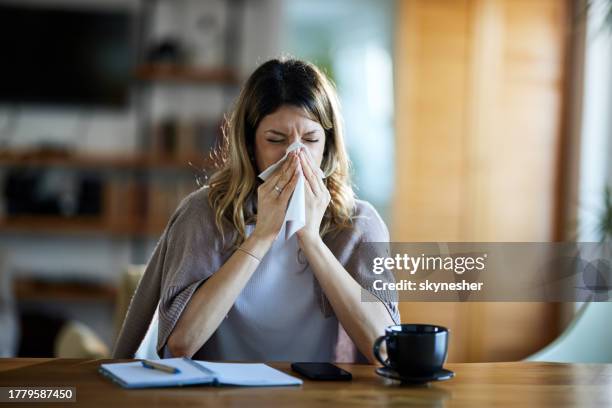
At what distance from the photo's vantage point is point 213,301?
5.22 feet

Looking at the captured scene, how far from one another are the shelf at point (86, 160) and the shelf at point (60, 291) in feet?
1.99

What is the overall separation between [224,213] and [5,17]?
9.80 ft

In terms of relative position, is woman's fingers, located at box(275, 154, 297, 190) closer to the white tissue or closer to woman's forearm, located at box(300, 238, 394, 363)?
the white tissue

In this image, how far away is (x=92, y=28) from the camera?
14.1ft

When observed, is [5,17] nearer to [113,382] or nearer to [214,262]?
[214,262]

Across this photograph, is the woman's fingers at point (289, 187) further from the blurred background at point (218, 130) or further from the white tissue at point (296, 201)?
the blurred background at point (218, 130)

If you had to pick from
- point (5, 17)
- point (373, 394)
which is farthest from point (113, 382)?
point (5, 17)

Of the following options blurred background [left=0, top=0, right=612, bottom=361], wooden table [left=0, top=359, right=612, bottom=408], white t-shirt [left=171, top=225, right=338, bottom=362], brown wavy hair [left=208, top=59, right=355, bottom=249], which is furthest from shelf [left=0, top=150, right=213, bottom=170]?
wooden table [left=0, top=359, right=612, bottom=408]

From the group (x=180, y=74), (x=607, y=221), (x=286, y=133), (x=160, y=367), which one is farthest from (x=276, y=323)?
(x=180, y=74)

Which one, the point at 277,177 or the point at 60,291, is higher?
the point at 277,177

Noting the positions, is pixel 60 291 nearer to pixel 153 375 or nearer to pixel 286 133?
pixel 286 133

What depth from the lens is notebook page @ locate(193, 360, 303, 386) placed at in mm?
1169

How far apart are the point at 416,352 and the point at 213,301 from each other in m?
0.51

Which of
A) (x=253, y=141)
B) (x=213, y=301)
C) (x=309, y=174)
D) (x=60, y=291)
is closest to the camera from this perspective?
(x=213, y=301)
